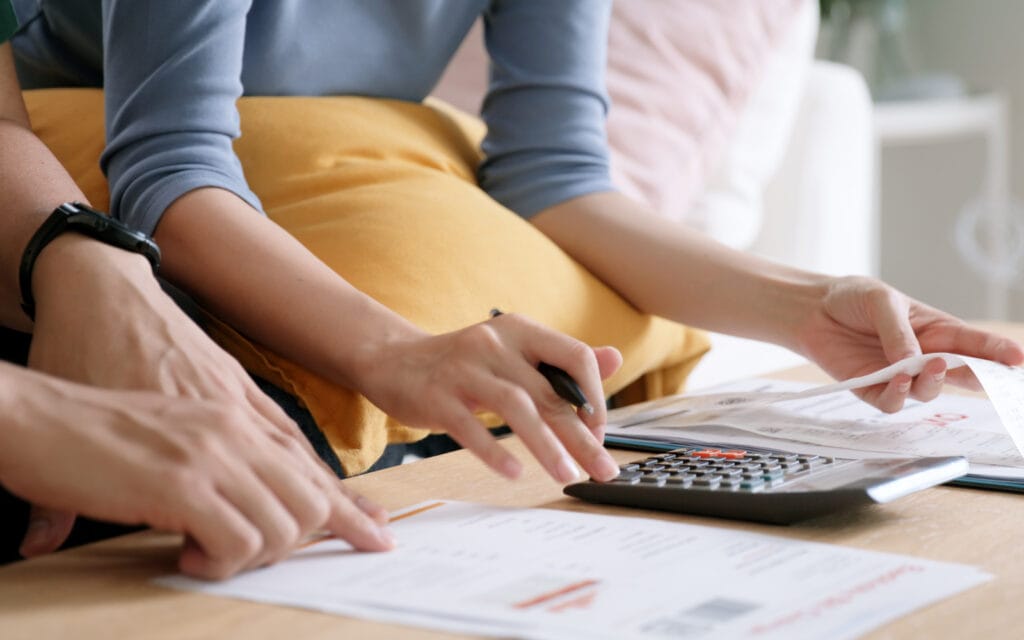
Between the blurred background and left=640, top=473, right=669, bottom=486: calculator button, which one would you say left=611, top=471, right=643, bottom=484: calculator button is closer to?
left=640, top=473, right=669, bottom=486: calculator button

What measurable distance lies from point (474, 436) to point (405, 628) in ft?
0.59

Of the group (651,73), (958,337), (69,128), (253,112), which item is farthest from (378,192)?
(651,73)

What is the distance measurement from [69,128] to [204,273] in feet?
0.80

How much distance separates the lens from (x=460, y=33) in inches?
45.3

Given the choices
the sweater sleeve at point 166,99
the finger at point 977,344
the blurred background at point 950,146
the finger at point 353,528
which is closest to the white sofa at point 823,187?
the blurred background at point 950,146

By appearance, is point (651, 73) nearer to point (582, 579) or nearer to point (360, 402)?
point (360, 402)

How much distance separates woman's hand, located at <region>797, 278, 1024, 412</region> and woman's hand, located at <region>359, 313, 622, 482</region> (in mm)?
245

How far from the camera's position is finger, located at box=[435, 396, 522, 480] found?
60cm

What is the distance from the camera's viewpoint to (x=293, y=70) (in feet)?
3.38

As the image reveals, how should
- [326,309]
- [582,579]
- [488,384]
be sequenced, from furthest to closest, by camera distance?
[326,309], [488,384], [582,579]

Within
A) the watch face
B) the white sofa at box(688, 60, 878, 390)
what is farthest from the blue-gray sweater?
the white sofa at box(688, 60, 878, 390)

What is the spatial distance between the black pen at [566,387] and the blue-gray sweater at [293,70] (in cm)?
29

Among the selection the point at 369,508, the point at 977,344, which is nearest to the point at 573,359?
the point at 369,508

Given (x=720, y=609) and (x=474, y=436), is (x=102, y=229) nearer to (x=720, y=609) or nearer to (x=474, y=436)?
(x=474, y=436)
